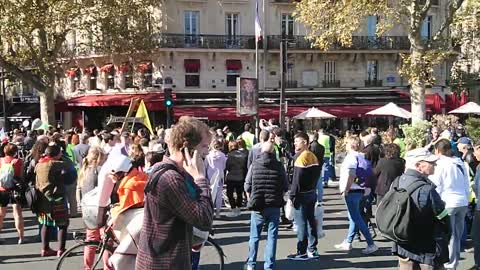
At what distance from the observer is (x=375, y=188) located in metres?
9.02

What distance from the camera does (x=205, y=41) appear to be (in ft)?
118

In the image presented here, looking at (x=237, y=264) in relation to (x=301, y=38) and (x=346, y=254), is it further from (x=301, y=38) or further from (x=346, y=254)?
(x=301, y=38)

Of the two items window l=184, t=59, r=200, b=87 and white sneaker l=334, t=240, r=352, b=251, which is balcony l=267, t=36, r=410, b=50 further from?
white sneaker l=334, t=240, r=352, b=251

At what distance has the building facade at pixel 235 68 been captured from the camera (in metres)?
35.6

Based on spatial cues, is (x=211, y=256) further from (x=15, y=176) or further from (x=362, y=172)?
(x=15, y=176)

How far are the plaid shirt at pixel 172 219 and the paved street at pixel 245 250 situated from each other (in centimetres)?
469

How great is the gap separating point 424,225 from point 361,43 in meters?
34.5

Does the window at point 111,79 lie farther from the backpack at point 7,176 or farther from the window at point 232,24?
the backpack at point 7,176

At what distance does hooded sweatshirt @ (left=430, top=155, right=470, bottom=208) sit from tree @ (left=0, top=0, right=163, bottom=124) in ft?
68.6

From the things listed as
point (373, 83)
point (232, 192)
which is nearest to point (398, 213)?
point (232, 192)

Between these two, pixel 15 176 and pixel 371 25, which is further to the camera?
pixel 371 25

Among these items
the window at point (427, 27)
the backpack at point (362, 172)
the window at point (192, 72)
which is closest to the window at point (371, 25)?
the window at point (427, 27)

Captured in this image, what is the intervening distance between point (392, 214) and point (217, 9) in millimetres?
32886

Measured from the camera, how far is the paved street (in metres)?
8.32
